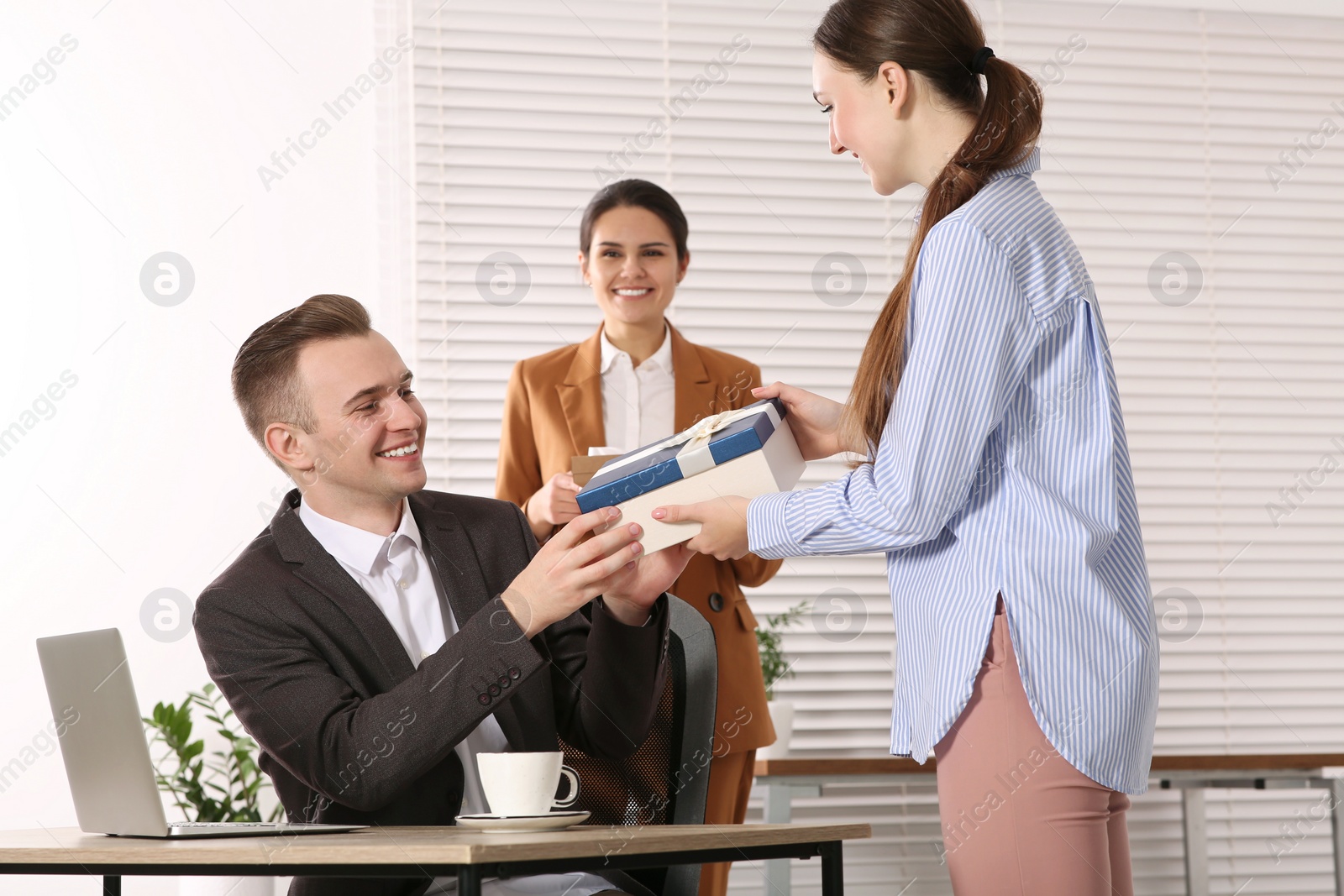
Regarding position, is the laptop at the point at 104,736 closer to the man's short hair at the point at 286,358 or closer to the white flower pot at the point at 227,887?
the man's short hair at the point at 286,358

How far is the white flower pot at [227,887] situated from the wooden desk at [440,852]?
1.86 m

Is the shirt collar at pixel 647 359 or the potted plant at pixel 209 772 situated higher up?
the shirt collar at pixel 647 359

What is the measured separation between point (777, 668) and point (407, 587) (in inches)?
82.1

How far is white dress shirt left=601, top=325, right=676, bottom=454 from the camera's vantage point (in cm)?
286

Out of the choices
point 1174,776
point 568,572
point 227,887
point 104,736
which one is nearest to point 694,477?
point 568,572

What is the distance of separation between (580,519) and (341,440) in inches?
20.6

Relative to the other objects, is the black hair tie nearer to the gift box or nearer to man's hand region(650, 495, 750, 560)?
the gift box

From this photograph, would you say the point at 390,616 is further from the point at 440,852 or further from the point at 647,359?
the point at 647,359

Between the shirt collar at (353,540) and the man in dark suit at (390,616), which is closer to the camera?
the man in dark suit at (390,616)

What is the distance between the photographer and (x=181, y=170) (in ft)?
12.1

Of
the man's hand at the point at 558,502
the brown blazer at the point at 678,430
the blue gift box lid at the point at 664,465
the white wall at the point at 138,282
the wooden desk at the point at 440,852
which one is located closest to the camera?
the wooden desk at the point at 440,852

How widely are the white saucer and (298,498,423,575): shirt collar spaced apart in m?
0.62

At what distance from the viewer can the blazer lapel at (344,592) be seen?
5.49ft

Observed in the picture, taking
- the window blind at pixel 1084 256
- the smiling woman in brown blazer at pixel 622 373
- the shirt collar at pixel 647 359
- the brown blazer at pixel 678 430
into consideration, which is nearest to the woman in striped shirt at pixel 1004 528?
the brown blazer at pixel 678 430
